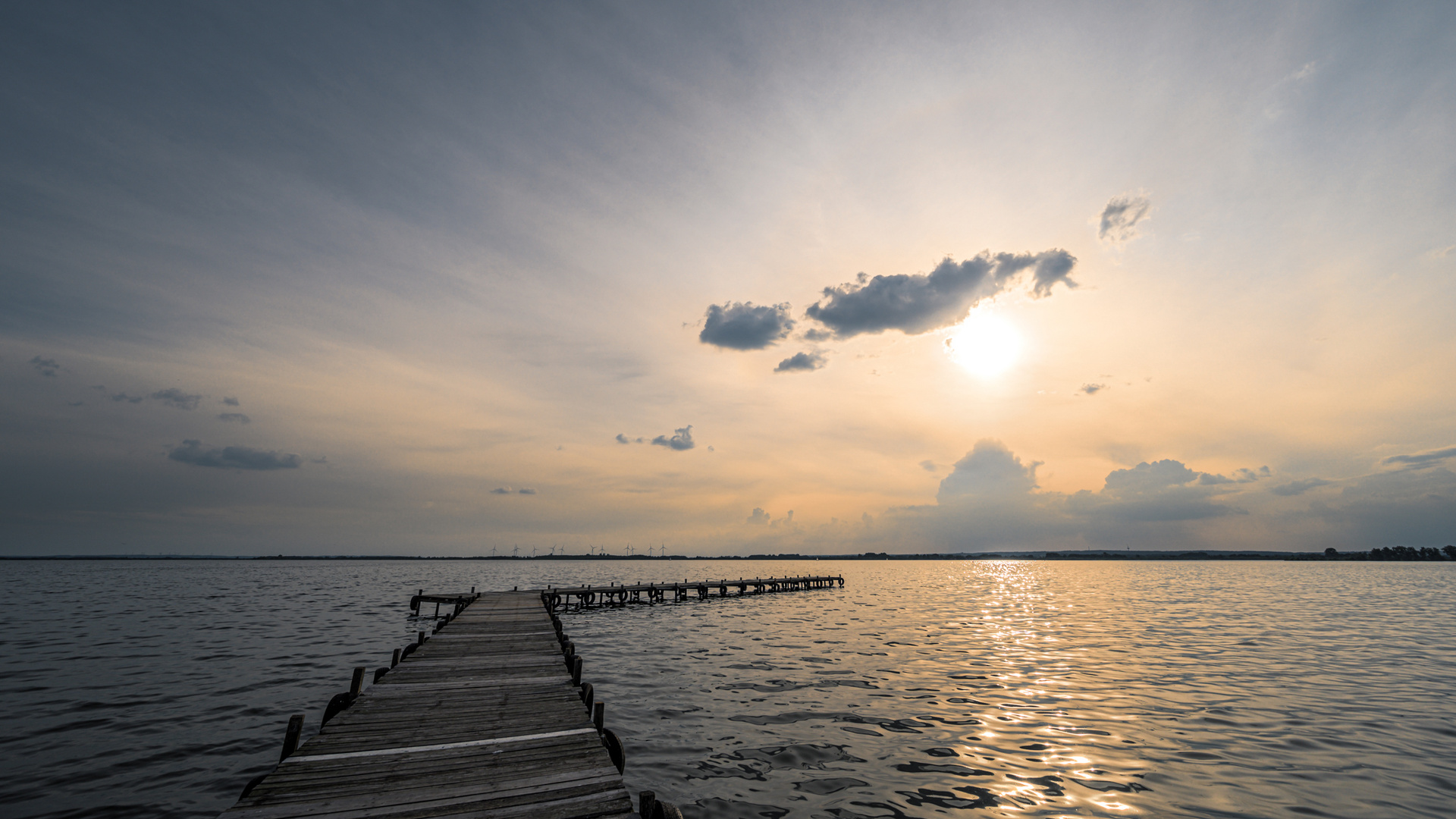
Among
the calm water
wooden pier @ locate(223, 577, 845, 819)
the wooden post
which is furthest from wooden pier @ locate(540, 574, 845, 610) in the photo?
the wooden post

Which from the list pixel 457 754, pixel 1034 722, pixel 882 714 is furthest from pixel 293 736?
pixel 1034 722

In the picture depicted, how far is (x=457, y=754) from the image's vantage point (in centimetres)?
866

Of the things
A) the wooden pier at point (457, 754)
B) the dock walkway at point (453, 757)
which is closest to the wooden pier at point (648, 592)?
the wooden pier at point (457, 754)

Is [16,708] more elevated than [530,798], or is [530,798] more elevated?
[530,798]

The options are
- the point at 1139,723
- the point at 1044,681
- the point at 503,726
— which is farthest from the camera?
the point at 1044,681

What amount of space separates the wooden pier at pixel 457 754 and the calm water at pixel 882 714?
2264 millimetres

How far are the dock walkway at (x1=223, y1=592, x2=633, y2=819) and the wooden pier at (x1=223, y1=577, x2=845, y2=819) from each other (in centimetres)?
2

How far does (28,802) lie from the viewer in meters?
10.2

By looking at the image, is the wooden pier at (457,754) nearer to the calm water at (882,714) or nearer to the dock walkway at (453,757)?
the dock walkway at (453,757)

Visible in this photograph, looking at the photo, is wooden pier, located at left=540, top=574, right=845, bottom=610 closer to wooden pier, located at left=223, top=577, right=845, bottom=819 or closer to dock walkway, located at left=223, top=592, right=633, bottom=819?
wooden pier, located at left=223, top=577, right=845, bottom=819

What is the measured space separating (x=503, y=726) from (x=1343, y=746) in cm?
1729

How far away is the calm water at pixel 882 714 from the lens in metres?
10.4

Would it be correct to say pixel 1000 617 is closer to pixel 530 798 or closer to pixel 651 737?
pixel 651 737

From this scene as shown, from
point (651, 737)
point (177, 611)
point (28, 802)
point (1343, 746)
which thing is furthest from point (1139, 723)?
point (177, 611)
